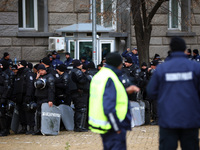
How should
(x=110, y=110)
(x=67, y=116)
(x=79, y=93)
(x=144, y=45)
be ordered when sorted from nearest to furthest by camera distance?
(x=110, y=110) < (x=79, y=93) < (x=67, y=116) < (x=144, y=45)

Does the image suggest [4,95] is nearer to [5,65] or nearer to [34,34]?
[5,65]

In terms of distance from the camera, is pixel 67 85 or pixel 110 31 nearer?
pixel 67 85

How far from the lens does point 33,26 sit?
18938 millimetres

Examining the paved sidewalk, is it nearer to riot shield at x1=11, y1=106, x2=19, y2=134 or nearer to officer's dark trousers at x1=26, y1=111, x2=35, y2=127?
riot shield at x1=11, y1=106, x2=19, y2=134

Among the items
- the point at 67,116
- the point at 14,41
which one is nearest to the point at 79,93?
the point at 67,116

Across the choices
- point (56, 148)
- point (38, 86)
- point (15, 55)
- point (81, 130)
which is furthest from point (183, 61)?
point (15, 55)

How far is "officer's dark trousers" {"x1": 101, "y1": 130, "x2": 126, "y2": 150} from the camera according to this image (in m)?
5.56

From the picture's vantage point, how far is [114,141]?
5582 millimetres

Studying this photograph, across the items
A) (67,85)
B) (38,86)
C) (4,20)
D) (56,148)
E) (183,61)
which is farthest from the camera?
(4,20)

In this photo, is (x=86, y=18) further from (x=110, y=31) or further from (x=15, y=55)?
(x=15, y=55)

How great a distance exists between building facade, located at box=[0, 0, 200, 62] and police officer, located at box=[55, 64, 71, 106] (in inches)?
239

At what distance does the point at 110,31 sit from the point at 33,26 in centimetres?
327

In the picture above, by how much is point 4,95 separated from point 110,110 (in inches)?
231

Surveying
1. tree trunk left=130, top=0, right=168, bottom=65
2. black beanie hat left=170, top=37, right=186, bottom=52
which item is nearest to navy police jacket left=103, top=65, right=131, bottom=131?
black beanie hat left=170, top=37, right=186, bottom=52
